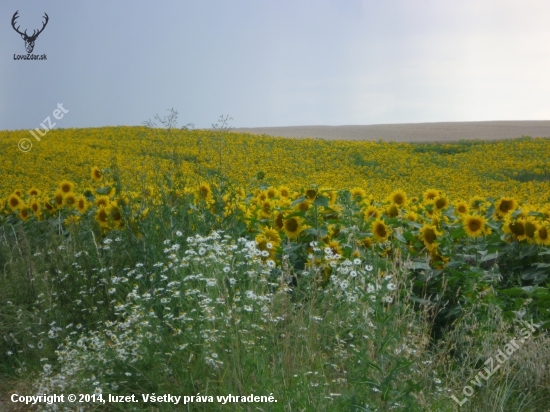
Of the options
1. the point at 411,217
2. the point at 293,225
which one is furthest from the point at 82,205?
the point at 411,217

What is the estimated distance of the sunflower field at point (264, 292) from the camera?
3.41 meters

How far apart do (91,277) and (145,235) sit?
0.68 meters

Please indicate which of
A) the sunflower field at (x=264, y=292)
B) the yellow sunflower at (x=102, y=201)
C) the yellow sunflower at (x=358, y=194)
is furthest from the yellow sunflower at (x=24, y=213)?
the yellow sunflower at (x=358, y=194)

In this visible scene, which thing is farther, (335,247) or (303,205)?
(303,205)

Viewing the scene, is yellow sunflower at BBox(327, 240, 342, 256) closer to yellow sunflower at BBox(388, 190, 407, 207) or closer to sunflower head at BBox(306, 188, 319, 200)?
sunflower head at BBox(306, 188, 319, 200)

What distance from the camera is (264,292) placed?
4281 millimetres

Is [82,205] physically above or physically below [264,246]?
above

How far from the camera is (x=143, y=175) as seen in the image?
5371mm

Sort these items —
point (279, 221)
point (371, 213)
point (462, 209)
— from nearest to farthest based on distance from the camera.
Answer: point (279, 221)
point (371, 213)
point (462, 209)

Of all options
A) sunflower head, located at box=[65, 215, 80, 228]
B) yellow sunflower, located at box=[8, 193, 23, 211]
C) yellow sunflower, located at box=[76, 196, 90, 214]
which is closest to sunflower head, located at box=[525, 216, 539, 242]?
sunflower head, located at box=[65, 215, 80, 228]


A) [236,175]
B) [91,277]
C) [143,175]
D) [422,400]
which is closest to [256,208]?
[236,175]

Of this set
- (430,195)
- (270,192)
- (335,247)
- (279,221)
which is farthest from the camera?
(430,195)

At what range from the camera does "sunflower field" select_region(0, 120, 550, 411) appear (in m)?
3.41

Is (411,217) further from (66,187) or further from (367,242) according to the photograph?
(66,187)
